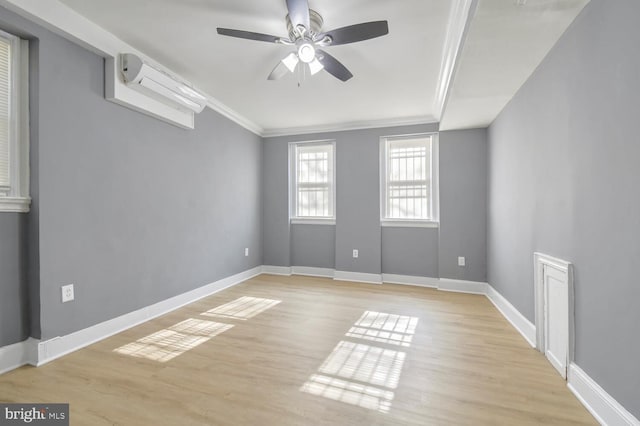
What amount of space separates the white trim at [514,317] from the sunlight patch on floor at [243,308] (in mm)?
2496

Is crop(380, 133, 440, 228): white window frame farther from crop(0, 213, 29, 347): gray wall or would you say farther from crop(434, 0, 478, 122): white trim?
crop(0, 213, 29, 347): gray wall

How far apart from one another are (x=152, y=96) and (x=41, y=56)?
818 mm

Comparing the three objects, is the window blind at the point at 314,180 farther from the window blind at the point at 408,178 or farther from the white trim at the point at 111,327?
the white trim at the point at 111,327

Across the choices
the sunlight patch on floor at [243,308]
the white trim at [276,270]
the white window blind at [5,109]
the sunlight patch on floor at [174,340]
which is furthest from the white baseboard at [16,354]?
the white trim at [276,270]

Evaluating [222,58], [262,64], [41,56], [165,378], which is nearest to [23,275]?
[165,378]

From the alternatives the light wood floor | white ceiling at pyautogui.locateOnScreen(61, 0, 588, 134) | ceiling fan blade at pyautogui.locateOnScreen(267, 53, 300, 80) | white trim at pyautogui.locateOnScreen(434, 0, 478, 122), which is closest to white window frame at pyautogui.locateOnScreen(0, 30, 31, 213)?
white ceiling at pyautogui.locateOnScreen(61, 0, 588, 134)

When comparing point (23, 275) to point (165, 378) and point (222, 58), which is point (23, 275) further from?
point (222, 58)

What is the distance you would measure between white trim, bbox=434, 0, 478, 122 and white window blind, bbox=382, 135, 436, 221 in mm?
1472

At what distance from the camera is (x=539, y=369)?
2.01 metres

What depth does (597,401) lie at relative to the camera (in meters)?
1.52

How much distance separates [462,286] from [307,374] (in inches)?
117

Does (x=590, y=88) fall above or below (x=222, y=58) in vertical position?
below

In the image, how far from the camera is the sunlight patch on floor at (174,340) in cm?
221

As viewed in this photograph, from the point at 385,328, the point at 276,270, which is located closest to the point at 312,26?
the point at 385,328
